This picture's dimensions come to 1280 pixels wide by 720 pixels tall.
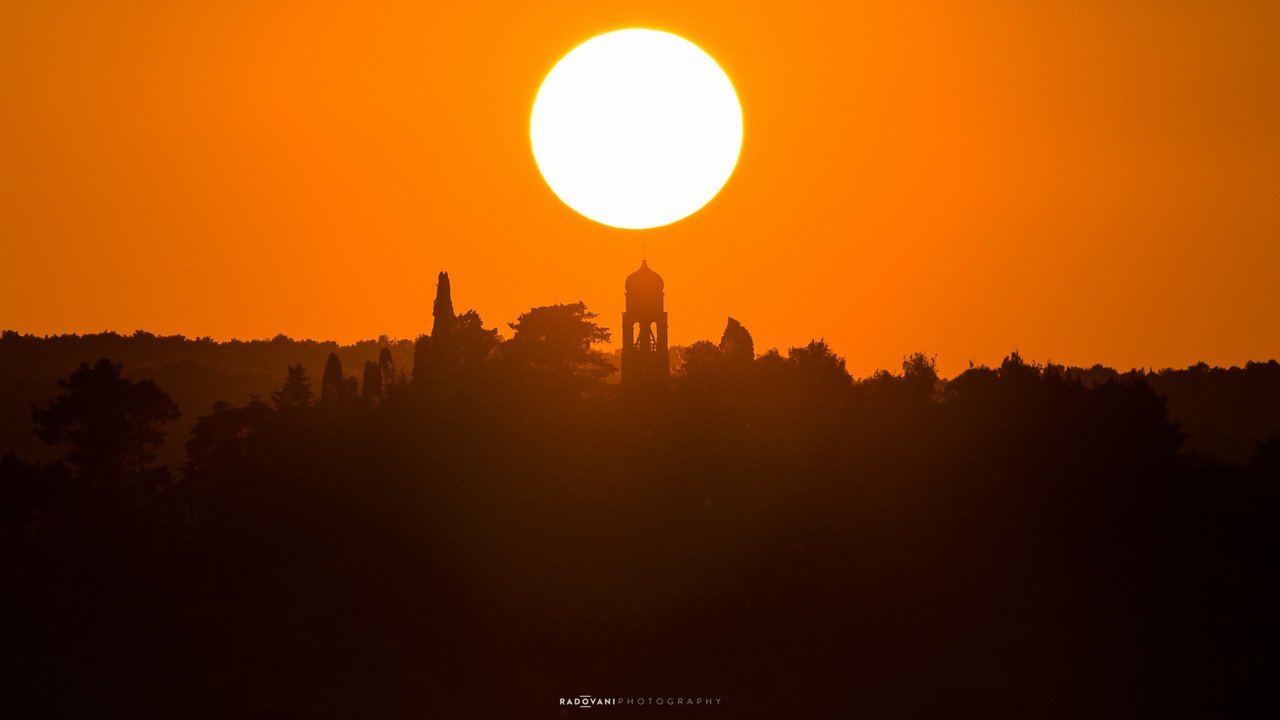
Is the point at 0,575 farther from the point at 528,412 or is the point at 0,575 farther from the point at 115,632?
the point at 528,412

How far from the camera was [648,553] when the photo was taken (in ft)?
254

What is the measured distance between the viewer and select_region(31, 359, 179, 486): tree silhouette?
9525cm

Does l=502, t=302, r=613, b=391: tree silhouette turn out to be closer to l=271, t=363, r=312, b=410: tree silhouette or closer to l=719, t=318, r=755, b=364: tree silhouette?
l=719, t=318, r=755, b=364: tree silhouette

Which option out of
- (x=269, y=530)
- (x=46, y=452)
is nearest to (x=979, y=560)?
(x=269, y=530)

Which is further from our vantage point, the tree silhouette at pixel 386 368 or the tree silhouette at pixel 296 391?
the tree silhouette at pixel 296 391

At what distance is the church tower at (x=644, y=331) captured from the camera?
9362 cm

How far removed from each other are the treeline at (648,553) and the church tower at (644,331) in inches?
53.8

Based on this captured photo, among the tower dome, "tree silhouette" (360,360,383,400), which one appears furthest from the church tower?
"tree silhouette" (360,360,383,400)

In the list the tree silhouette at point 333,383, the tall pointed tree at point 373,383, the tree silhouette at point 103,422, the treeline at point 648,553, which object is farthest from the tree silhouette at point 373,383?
the tree silhouette at point 103,422

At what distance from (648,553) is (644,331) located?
62.6 feet

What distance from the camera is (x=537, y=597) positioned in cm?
7494

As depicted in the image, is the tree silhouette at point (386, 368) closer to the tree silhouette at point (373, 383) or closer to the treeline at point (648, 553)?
the tree silhouette at point (373, 383)

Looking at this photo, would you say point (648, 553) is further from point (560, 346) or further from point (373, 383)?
point (373, 383)

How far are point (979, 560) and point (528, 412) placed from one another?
2235 centimetres
